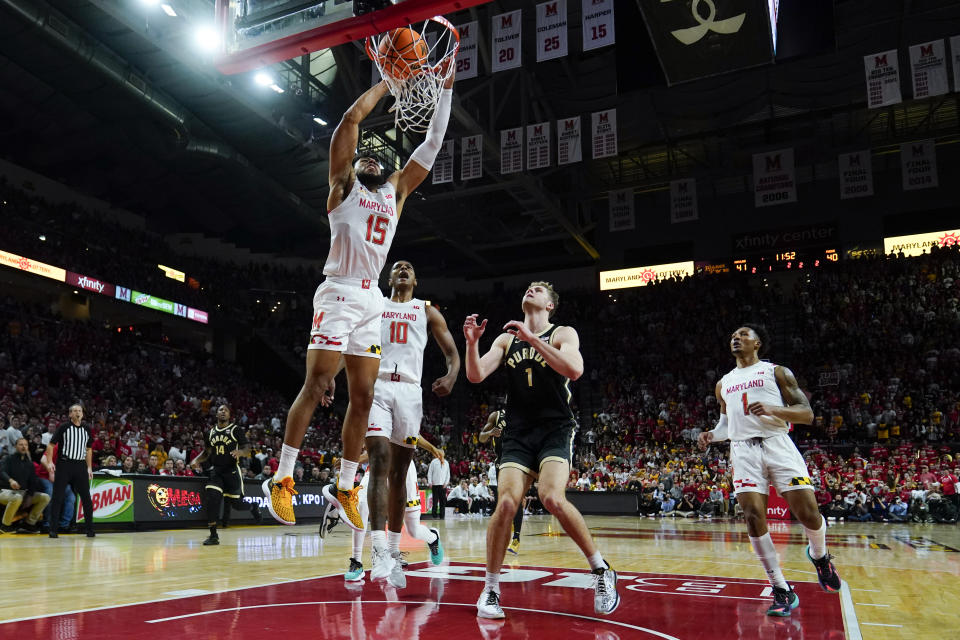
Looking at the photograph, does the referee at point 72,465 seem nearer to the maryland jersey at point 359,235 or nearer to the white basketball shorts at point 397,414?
the white basketball shorts at point 397,414

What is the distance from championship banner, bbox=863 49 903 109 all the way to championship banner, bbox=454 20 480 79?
9.23 metres

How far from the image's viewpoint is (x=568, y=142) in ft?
66.1

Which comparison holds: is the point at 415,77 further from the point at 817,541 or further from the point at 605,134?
the point at 605,134

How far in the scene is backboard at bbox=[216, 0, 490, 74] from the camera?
6633mm

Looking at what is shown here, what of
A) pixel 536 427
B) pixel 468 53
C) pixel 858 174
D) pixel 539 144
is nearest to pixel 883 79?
pixel 858 174

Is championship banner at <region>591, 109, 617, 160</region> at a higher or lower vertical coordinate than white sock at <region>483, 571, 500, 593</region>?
higher

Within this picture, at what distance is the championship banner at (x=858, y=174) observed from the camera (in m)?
22.5

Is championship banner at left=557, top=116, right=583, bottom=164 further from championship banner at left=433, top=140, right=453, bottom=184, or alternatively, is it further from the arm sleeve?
the arm sleeve

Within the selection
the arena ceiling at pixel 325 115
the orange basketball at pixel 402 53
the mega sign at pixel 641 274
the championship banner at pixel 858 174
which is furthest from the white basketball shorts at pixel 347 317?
the mega sign at pixel 641 274

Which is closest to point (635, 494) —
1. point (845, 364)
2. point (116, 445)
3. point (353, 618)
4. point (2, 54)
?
point (845, 364)

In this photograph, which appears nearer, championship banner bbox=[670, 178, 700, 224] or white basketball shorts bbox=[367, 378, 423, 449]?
white basketball shorts bbox=[367, 378, 423, 449]

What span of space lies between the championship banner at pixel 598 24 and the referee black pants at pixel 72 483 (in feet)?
42.3

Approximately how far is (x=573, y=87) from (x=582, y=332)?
1168 centimetres

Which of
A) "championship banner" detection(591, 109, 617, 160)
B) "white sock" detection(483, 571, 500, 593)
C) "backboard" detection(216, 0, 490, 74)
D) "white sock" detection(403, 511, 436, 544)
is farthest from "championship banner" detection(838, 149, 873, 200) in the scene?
"white sock" detection(483, 571, 500, 593)
